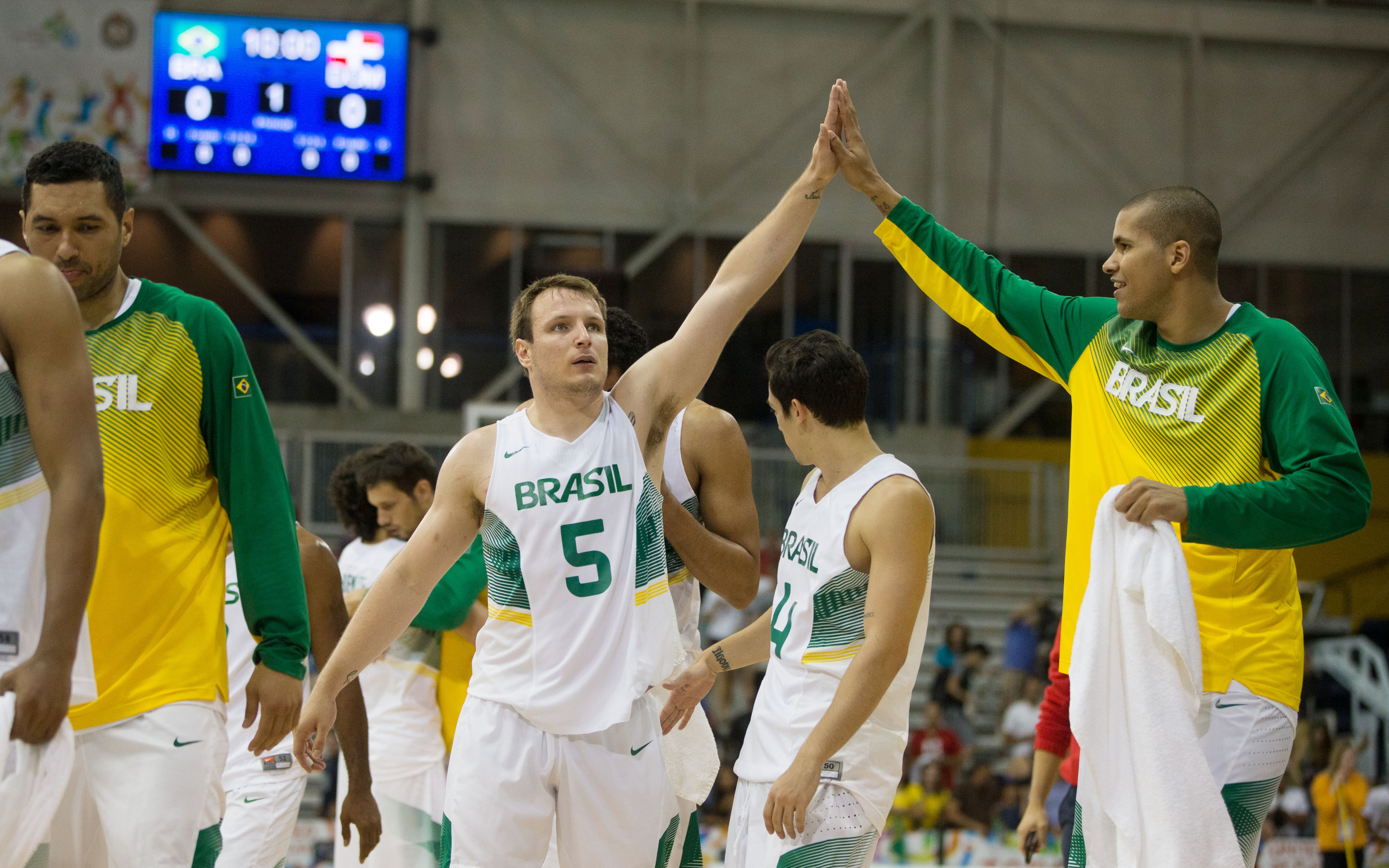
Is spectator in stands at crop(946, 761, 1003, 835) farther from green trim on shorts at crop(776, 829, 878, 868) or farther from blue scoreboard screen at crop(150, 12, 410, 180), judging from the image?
blue scoreboard screen at crop(150, 12, 410, 180)

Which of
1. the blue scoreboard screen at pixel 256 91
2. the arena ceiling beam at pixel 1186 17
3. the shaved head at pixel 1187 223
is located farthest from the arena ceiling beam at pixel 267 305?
the shaved head at pixel 1187 223

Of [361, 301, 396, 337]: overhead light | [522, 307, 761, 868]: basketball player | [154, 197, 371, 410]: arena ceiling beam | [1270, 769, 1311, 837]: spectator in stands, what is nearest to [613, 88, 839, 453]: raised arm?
[522, 307, 761, 868]: basketball player

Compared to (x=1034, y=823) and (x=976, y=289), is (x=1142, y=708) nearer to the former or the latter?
(x=1034, y=823)

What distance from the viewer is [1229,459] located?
3.18 m

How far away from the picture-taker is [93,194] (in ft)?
9.27

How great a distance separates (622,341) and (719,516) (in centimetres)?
64

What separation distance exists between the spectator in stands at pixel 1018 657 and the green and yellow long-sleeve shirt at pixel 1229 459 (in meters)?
9.23

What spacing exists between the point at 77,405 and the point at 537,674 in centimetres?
A: 133

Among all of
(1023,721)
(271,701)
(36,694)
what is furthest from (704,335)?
(1023,721)

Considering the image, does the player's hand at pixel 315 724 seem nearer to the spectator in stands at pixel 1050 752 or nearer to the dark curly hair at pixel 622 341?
the dark curly hair at pixel 622 341

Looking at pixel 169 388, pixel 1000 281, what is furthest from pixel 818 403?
pixel 169 388

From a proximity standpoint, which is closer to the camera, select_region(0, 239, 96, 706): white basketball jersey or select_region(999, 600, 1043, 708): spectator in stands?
select_region(0, 239, 96, 706): white basketball jersey

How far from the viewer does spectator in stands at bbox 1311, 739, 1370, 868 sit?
9.84 meters

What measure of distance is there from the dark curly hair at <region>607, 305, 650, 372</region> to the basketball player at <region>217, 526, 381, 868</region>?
1.15 m
